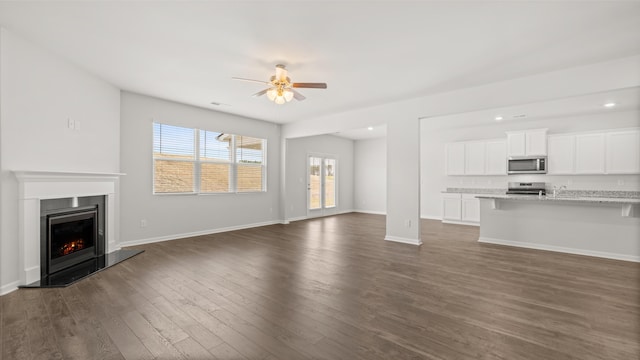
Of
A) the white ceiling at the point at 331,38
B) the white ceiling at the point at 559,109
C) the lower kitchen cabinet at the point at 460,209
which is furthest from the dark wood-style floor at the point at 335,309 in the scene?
the lower kitchen cabinet at the point at 460,209

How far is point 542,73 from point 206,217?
6.55 meters

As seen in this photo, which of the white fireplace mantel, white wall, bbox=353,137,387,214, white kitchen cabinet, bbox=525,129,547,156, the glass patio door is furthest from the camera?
white wall, bbox=353,137,387,214

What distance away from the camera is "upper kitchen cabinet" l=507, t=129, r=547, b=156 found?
6.38 metres

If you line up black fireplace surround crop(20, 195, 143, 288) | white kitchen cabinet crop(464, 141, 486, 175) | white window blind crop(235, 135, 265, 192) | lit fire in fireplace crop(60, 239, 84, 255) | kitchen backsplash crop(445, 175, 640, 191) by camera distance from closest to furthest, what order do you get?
black fireplace surround crop(20, 195, 143, 288)
lit fire in fireplace crop(60, 239, 84, 255)
kitchen backsplash crop(445, 175, 640, 191)
white window blind crop(235, 135, 265, 192)
white kitchen cabinet crop(464, 141, 486, 175)

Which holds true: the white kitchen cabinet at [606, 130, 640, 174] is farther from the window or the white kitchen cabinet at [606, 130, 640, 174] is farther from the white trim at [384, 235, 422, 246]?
the window

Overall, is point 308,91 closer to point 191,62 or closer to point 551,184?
point 191,62

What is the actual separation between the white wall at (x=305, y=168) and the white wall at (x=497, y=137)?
2.73 meters

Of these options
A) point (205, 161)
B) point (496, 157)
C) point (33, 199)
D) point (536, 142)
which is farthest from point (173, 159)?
point (536, 142)

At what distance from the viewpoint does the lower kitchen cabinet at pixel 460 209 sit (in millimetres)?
7273

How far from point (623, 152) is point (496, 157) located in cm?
225

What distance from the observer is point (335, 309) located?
99.1 inches

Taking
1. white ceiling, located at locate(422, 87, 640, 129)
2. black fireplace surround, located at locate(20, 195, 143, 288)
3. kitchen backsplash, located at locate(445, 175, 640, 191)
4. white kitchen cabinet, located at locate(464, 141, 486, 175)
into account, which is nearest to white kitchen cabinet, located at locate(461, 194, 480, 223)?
kitchen backsplash, located at locate(445, 175, 640, 191)

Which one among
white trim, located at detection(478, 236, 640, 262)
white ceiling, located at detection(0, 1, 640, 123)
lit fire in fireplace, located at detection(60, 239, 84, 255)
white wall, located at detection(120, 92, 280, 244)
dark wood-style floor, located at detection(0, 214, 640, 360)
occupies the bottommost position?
dark wood-style floor, located at detection(0, 214, 640, 360)

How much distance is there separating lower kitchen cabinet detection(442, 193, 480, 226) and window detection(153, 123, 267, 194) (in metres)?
5.22
